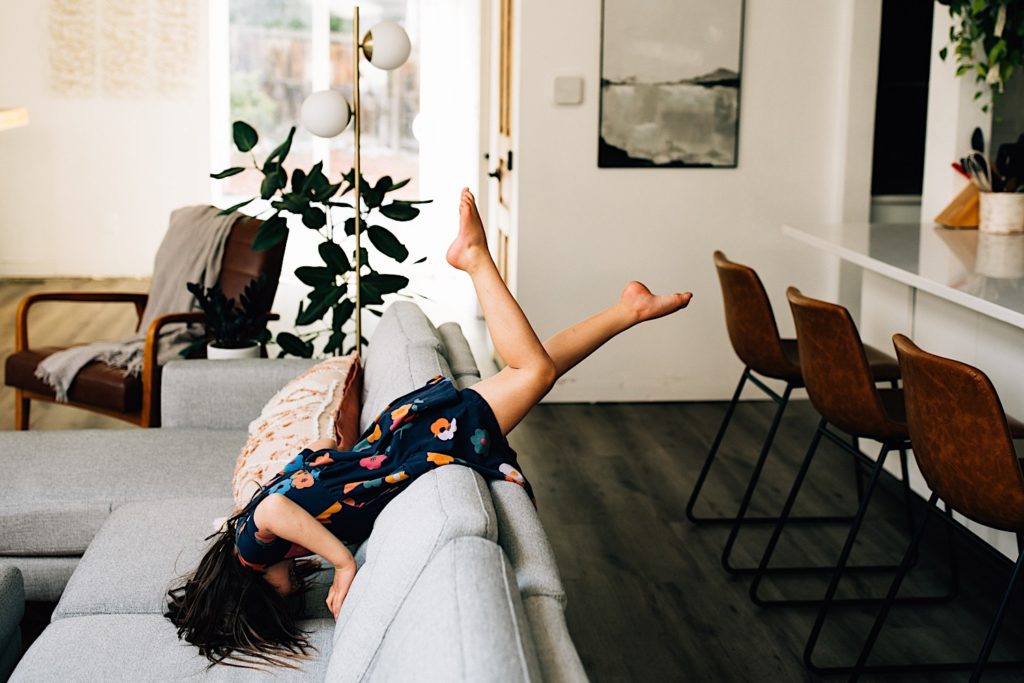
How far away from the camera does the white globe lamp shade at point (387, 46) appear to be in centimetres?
387

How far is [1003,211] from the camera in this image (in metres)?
3.77

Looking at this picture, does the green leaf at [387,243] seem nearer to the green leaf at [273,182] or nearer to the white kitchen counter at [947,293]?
the green leaf at [273,182]

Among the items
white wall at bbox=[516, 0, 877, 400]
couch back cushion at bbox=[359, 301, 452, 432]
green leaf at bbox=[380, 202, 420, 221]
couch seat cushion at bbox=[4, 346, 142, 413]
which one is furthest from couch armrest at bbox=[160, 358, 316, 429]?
white wall at bbox=[516, 0, 877, 400]

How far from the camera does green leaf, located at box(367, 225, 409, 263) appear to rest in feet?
13.6

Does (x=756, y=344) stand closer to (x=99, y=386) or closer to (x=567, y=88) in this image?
(x=567, y=88)

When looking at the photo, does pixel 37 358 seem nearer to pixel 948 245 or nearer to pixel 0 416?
pixel 0 416

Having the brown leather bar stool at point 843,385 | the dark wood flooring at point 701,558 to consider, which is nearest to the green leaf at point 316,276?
the dark wood flooring at point 701,558

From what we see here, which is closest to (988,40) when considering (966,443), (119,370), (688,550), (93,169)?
(688,550)

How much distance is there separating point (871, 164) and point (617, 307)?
10.2 feet

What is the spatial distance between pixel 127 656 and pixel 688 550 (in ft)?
6.41

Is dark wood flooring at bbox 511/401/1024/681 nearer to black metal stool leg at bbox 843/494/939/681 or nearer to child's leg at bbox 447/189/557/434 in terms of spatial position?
black metal stool leg at bbox 843/494/939/681

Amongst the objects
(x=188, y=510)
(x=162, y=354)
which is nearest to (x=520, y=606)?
(x=188, y=510)

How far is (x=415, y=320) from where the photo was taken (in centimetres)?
325

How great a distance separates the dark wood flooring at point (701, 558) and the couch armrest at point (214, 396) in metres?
1.01
